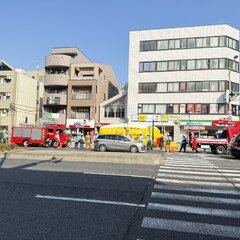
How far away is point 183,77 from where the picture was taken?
4512cm

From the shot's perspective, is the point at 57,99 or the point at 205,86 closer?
the point at 205,86

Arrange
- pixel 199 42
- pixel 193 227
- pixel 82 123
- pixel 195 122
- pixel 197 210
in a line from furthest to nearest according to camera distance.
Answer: pixel 82 123 → pixel 199 42 → pixel 195 122 → pixel 197 210 → pixel 193 227

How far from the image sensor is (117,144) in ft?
85.8

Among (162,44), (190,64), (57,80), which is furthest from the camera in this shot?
(57,80)

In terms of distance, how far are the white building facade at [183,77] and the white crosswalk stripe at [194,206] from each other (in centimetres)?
3469

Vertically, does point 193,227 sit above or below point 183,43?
below

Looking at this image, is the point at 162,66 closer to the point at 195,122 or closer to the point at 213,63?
the point at 213,63

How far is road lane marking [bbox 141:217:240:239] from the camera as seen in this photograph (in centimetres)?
488

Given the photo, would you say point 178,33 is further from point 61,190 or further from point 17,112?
point 61,190

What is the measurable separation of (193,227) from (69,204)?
267cm

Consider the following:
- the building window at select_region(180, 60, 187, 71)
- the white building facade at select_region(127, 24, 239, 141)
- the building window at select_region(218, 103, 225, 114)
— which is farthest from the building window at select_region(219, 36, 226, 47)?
the building window at select_region(218, 103, 225, 114)

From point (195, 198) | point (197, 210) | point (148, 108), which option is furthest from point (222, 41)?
point (197, 210)

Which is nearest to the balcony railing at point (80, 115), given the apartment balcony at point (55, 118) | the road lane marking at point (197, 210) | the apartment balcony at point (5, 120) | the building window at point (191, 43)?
the apartment balcony at point (55, 118)

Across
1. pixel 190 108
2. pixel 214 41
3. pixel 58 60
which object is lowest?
pixel 190 108
